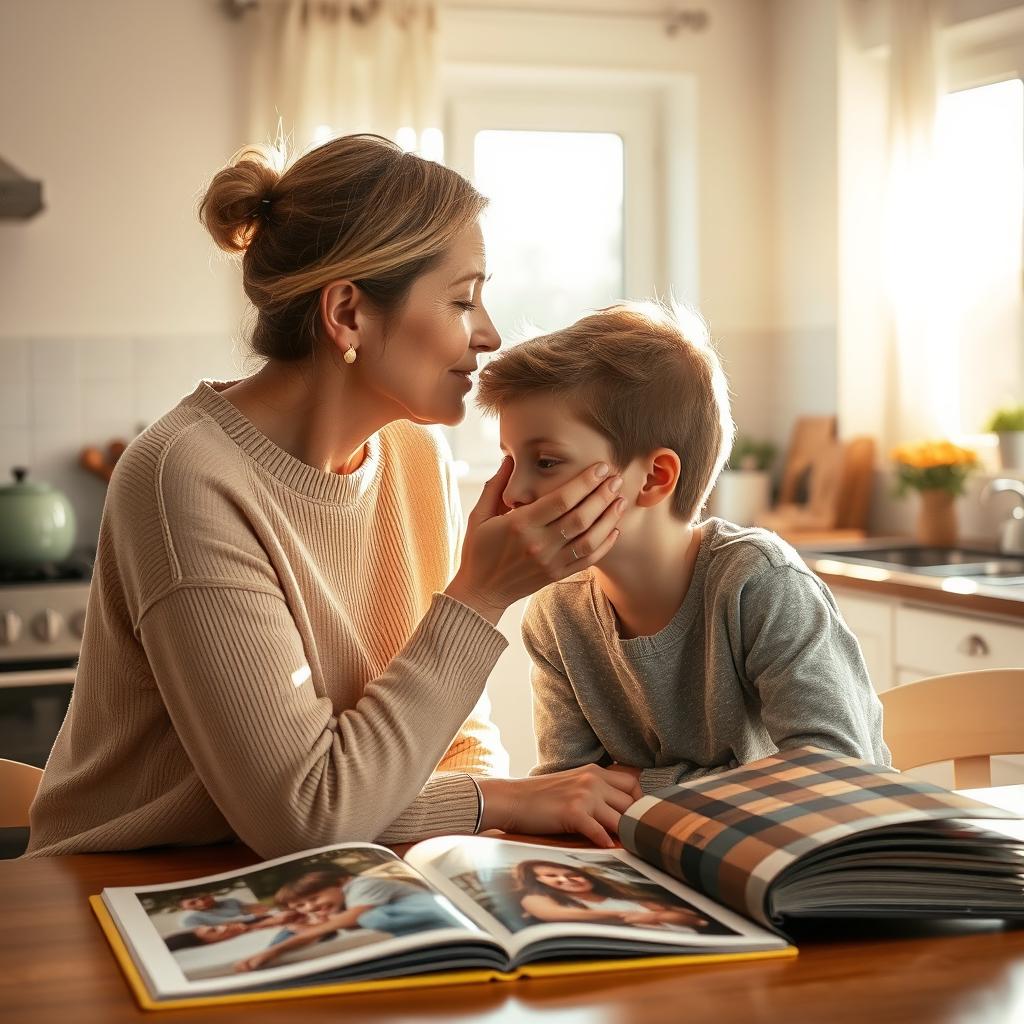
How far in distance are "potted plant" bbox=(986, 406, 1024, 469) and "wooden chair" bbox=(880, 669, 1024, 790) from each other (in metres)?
2.09

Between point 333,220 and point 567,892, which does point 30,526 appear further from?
point 567,892

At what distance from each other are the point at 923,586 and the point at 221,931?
7.59ft

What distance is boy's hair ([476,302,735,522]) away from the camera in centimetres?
144

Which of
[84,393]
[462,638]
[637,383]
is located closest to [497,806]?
[462,638]

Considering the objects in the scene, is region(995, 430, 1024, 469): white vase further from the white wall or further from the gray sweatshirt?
the gray sweatshirt

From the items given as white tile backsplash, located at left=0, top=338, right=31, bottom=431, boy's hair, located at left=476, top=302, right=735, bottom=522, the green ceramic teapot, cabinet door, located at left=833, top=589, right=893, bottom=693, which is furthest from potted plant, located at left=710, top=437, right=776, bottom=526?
boy's hair, located at left=476, top=302, right=735, bottom=522

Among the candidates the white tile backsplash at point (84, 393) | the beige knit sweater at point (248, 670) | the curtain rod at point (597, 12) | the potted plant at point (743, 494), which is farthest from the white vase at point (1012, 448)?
the beige knit sweater at point (248, 670)

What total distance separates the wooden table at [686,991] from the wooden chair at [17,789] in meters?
0.58

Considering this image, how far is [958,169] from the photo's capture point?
396 centimetres

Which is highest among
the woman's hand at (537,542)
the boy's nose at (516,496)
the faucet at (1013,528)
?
the boy's nose at (516,496)

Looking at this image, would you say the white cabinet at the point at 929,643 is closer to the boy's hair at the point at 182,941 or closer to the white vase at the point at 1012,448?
the white vase at the point at 1012,448

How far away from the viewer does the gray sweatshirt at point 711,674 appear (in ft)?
4.21

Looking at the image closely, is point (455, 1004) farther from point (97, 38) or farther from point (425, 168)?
point (97, 38)

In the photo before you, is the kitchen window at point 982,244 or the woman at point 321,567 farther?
the kitchen window at point 982,244
